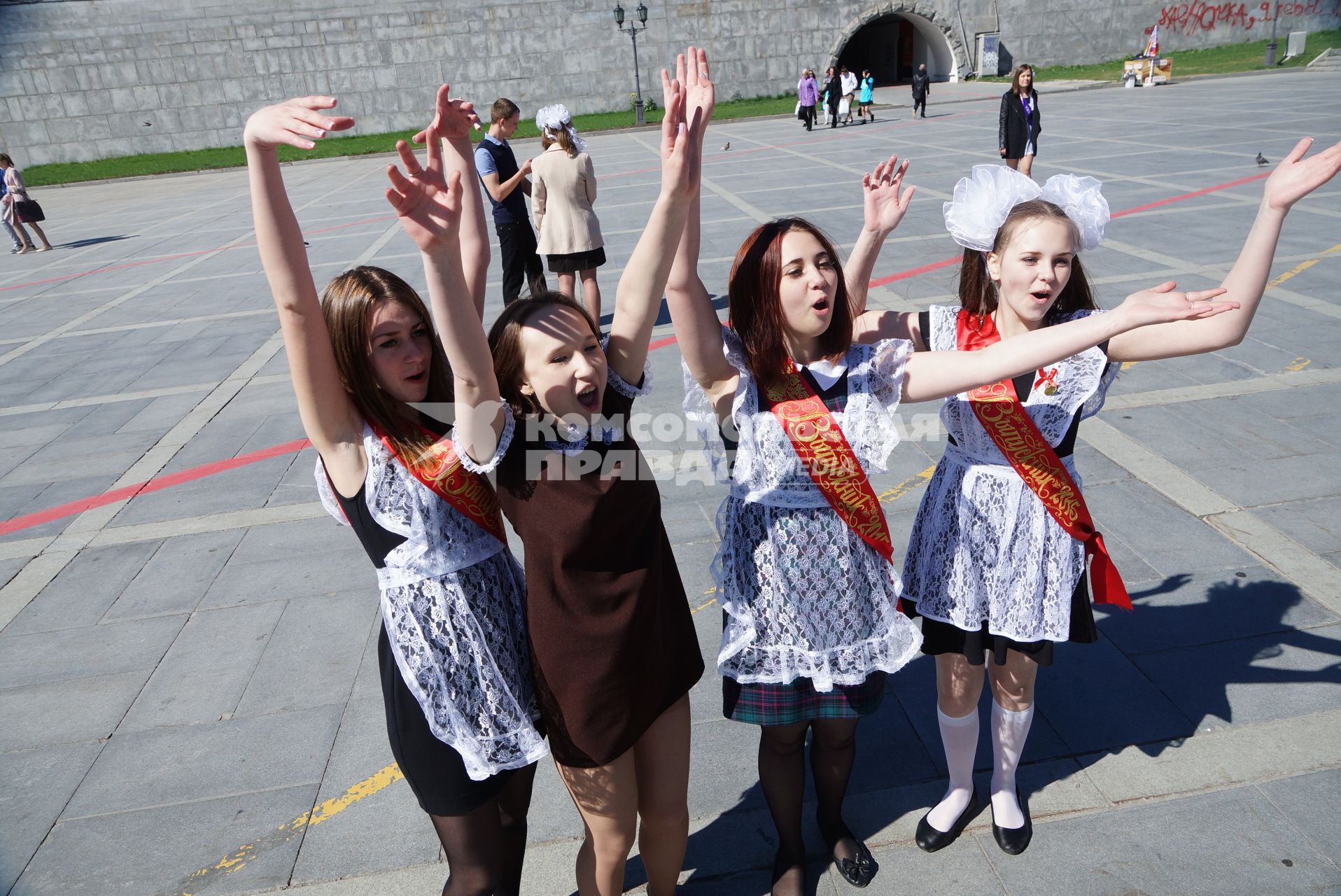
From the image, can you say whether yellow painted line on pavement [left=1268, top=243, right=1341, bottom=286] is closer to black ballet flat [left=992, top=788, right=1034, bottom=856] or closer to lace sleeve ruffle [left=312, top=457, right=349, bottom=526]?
black ballet flat [left=992, top=788, right=1034, bottom=856]

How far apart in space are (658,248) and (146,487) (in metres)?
5.12

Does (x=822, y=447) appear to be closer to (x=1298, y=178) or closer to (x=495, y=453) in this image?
(x=495, y=453)

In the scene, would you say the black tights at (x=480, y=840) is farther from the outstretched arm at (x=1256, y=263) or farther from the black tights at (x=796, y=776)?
the outstretched arm at (x=1256, y=263)

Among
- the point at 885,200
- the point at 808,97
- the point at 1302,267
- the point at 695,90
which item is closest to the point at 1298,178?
the point at 885,200

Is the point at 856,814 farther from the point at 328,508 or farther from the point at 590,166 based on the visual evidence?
the point at 590,166

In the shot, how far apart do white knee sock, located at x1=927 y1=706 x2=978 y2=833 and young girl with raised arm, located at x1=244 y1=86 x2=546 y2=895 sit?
135cm

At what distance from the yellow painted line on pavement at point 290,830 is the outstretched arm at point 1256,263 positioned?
9.54 feet

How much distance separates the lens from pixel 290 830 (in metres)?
2.95

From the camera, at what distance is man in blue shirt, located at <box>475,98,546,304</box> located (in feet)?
23.0

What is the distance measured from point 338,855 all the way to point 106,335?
8.92 meters

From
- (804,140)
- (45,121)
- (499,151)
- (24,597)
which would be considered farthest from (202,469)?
(45,121)

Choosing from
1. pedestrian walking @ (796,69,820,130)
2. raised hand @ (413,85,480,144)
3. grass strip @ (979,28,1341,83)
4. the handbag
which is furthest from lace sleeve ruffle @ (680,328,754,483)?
grass strip @ (979,28,1341,83)

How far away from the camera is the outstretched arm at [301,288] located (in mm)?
1647

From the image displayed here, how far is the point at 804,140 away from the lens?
70.0ft
